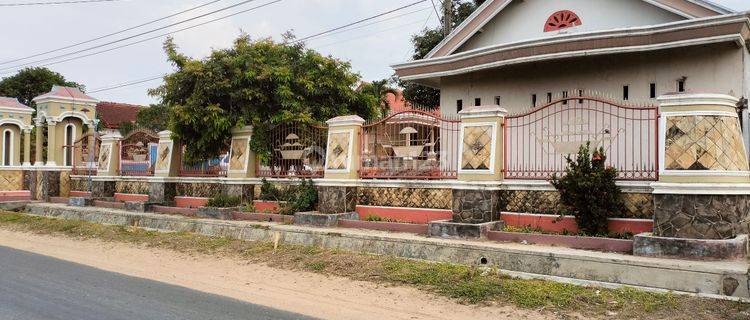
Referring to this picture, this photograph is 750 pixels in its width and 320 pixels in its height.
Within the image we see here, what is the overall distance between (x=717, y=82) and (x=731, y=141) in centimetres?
409

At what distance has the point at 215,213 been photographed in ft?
49.6

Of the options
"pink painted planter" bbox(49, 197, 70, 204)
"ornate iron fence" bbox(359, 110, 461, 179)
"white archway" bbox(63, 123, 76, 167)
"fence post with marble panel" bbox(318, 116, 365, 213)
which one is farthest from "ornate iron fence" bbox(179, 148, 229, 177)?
"white archway" bbox(63, 123, 76, 167)

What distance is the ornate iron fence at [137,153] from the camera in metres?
19.9

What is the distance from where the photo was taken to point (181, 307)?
7.09 metres

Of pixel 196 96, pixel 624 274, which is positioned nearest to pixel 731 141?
pixel 624 274

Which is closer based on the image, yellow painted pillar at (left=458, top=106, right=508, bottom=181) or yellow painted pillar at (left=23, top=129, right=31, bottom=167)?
yellow painted pillar at (left=458, top=106, right=508, bottom=181)

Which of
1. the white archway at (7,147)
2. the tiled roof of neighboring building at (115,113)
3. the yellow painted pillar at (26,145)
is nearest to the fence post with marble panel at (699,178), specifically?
the yellow painted pillar at (26,145)

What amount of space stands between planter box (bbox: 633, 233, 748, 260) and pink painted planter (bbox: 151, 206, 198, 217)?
36.8 feet

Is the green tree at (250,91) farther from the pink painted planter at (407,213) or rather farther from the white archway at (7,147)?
the white archway at (7,147)

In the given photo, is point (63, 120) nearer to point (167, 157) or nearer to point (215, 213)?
point (167, 157)

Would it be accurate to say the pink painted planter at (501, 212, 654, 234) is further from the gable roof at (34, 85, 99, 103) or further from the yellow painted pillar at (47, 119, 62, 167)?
the gable roof at (34, 85, 99, 103)

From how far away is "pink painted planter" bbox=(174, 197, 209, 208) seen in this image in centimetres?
1689

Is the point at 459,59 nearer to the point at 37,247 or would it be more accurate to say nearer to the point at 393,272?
the point at 393,272

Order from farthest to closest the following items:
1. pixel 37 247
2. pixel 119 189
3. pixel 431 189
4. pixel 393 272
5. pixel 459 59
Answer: pixel 119 189 < pixel 459 59 < pixel 37 247 < pixel 431 189 < pixel 393 272
